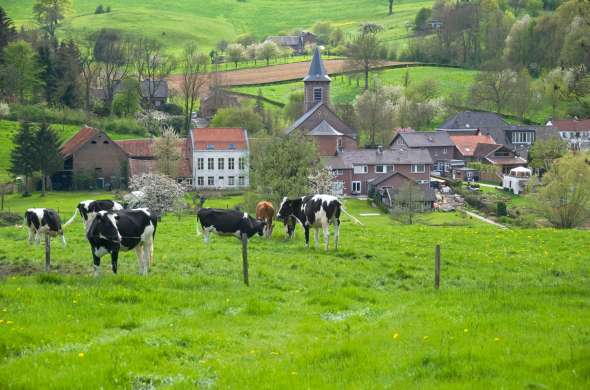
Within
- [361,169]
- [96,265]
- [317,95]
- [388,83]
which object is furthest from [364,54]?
[96,265]

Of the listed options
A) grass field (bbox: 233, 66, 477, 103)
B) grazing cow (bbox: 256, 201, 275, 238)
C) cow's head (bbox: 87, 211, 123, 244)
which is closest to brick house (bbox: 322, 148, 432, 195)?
grass field (bbox: 233, 66, 477, 103)

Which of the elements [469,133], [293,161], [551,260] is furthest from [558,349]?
[469,133]

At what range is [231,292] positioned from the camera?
1712 cm

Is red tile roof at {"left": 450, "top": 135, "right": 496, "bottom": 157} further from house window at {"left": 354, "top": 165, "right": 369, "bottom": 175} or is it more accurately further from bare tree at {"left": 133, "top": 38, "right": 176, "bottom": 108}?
bare tree at {"left": 133, "top": 38, "right": 176, "bottom": 108}

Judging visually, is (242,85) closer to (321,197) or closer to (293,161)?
(293,161)

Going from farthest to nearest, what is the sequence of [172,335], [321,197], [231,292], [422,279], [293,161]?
[293,161], [321,197], [422,279], [231,292], [172,335]

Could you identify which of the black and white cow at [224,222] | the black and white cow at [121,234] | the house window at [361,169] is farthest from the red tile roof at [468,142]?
the black and white cow at [121,234]

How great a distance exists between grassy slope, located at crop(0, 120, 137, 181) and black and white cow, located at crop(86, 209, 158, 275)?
172 feet

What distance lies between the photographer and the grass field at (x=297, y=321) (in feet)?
35.0

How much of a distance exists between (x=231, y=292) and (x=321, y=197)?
29.0ft

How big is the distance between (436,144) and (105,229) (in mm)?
80340

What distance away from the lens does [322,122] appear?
91.8m

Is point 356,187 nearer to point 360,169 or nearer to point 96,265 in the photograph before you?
point 360,169

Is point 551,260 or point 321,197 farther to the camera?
point 321,197
